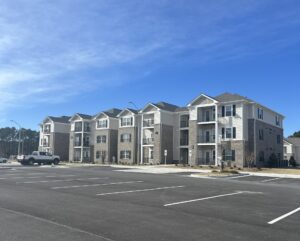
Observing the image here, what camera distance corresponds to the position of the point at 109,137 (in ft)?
216

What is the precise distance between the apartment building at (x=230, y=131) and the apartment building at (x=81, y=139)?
27.2 meters

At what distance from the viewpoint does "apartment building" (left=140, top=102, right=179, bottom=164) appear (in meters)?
55.5

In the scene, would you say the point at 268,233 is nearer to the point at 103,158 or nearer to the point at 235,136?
the point at 235,136

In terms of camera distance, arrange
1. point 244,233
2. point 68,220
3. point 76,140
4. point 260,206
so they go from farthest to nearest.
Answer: point 76,140
point 260,206
point 68,220
point 244,233

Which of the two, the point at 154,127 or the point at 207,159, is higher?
the point at 154,127

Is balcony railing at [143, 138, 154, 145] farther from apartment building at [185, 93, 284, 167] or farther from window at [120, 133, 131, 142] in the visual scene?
apartment building at [185, 93, 284, 167]

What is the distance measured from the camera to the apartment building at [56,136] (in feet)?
259

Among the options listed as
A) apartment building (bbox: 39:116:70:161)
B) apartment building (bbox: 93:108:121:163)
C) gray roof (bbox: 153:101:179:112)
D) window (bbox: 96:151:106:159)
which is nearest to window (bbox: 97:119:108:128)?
apartment building (bbox: 93:108:121:163)

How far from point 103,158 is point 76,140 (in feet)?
34.8

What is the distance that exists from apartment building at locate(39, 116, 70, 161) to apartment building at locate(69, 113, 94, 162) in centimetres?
563

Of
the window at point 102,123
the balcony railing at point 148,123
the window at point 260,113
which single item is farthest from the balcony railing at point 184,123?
the window at point 102,123

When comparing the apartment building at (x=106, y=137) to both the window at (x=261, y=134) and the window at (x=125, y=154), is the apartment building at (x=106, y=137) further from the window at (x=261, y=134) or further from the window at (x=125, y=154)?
the window at (x=261, y=134)

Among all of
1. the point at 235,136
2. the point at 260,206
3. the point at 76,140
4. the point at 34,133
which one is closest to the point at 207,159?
the point at 235,136

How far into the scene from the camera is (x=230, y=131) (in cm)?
4769
